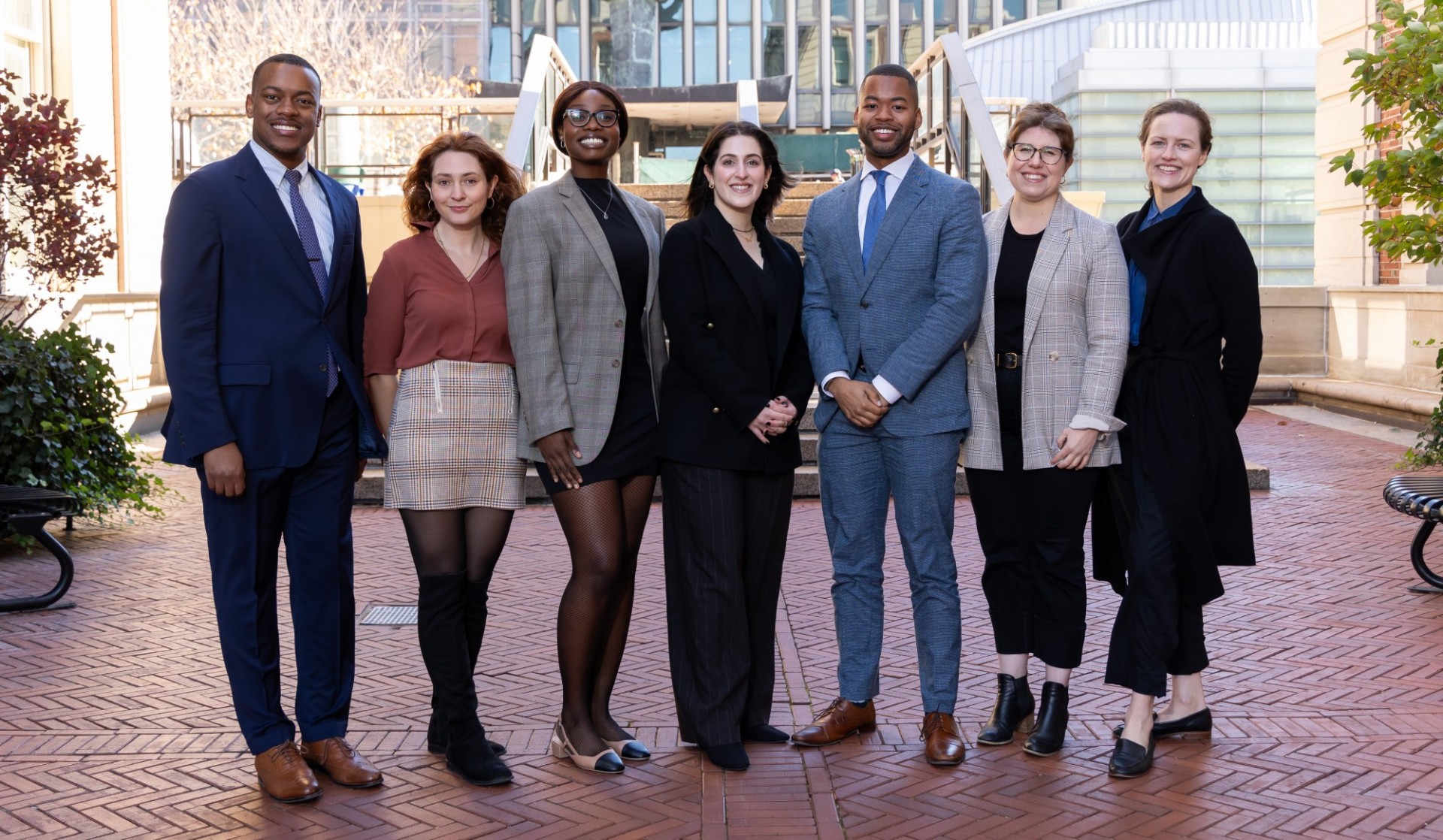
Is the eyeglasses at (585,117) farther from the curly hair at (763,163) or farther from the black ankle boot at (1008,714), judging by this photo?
the black ankle boot at (1008,714)

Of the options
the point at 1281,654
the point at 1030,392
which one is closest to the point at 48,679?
the point at 1030,392

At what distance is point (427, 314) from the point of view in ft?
14.2

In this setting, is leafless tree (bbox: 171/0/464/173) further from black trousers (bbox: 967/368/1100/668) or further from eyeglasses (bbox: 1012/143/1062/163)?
black trousers (bbox: 967/368/1100/668)

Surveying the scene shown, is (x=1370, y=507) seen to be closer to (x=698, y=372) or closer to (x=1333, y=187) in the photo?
(x=698, y=372)

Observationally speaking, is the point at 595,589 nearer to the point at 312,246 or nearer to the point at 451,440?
the point at 451,440

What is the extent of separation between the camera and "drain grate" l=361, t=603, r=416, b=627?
264 inches

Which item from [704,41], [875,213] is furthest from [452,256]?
[704,41]

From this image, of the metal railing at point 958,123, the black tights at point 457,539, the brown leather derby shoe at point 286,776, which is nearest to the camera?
the brown leather derby shoe at point 286,776

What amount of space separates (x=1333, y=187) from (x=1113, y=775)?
1488 centimetres

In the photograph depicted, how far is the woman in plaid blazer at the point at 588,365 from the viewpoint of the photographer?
4336 millimetres

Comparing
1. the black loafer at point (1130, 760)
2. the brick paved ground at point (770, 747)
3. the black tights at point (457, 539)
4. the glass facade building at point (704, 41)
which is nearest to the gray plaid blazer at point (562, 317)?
the black tights at point (457, 539)

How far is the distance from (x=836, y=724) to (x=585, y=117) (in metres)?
2.08

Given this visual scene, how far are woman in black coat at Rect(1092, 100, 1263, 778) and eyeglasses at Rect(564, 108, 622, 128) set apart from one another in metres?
1.64

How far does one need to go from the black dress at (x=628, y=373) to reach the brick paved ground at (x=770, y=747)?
3.12ft
